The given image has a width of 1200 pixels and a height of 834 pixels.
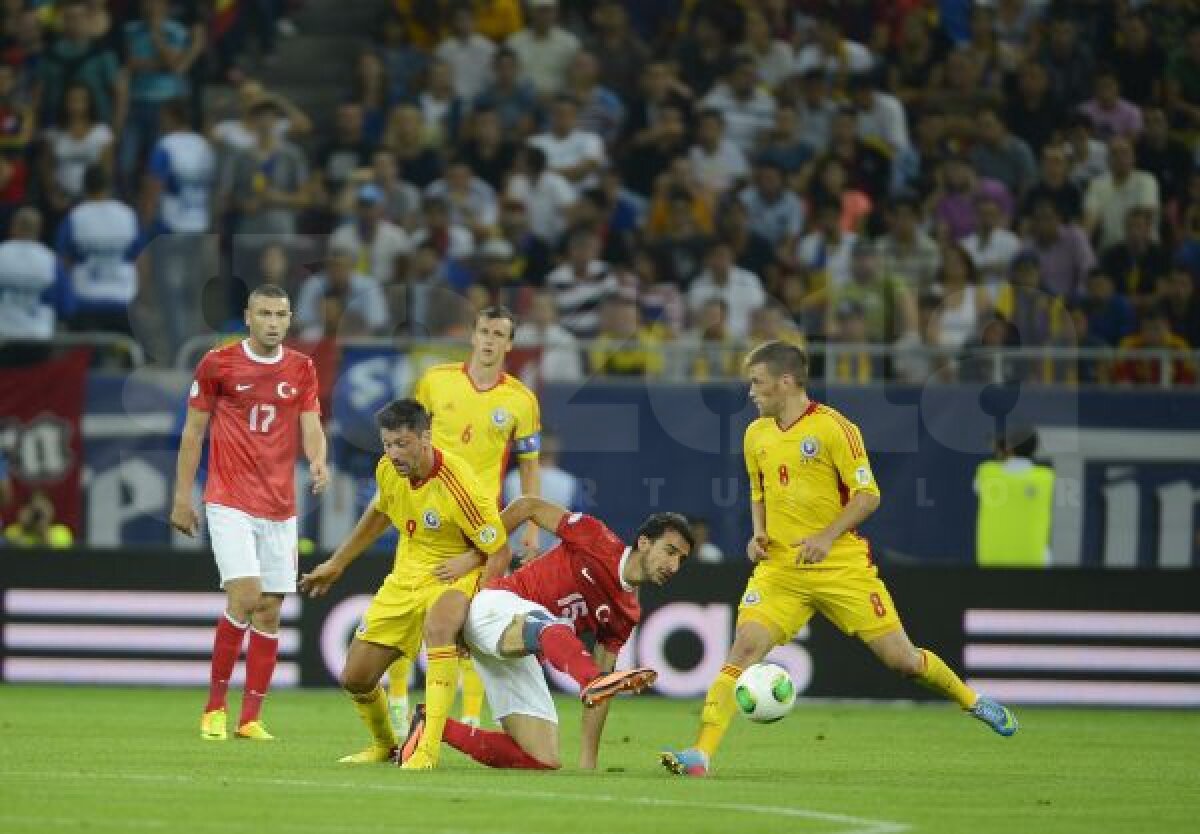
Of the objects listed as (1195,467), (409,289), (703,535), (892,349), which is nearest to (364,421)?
(409,289)

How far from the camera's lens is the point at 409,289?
64.7 feet

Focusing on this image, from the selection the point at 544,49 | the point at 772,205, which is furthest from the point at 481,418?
the point at 544,49

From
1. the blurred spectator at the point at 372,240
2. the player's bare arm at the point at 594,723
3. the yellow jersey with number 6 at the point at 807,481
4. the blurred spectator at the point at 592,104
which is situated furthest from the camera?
the blurred spectator at the point at 592,104

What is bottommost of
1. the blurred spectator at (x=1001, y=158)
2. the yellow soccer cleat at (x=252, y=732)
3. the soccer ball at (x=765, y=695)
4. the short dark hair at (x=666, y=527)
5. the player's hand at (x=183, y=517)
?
the yellow soccer cleat at (x=252, y=732)

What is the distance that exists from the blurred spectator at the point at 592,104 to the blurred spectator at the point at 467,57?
89cm

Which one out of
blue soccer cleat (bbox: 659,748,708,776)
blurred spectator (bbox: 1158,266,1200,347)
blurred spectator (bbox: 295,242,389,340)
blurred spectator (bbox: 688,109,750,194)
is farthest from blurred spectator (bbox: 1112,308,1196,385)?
blue soccer cleat (bbox: 659,748,708,776)

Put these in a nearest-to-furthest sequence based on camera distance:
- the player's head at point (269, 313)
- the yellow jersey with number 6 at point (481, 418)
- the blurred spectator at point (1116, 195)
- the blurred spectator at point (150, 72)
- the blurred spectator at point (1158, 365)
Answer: the player's head at point (269, 313) → the yellow jersey with number 6 at point (481, 418) → the blurred spectator at point (1158, 365) → the blurred spectator at point (1116, 195) → the blurred spectator at point (150, 72)

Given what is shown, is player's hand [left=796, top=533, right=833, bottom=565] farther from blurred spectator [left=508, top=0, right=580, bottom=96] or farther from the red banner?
blurred spectator [left=508, top=0, right=580, bottom=96]

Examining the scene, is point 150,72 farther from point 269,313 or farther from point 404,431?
point 404,431

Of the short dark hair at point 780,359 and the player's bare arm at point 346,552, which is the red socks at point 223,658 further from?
the short dark hair at point 780,359

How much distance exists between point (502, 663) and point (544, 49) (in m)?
12.6

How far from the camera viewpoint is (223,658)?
12.8 metres

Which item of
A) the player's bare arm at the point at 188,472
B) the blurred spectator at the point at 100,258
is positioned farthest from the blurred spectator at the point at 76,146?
the player's bare arm at the point at 188,472

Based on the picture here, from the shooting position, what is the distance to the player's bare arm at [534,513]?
1128 cm
